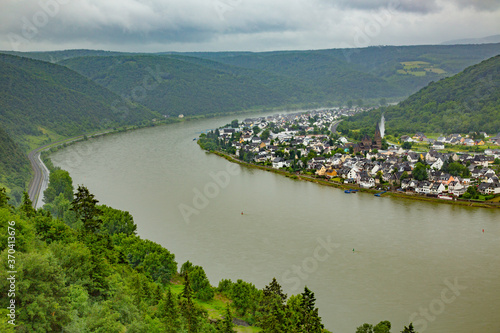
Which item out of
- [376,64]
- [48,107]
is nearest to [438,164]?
[48,107]

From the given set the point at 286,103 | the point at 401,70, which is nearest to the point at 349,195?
the point at 286,103

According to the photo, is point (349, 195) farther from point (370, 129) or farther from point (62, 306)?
point (370, 129)

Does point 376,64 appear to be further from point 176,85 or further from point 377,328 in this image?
point 377,328

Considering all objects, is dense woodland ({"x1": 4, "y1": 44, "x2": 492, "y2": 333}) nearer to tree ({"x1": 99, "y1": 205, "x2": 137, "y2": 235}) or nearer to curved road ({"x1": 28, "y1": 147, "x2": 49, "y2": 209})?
tree ({"x1": 99, "y1": 205, "x2": 137, "y2": 235})

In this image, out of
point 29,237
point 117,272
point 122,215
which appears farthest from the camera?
point 122,215

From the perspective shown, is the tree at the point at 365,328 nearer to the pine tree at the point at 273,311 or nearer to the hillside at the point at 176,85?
the pine tree at the point at 273,311

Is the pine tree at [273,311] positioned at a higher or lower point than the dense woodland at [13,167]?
lower

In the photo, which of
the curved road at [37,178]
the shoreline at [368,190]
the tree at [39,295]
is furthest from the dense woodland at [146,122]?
the shoreline at [368,190]
